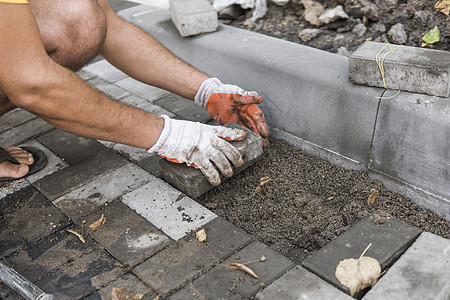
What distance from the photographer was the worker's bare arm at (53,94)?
1.94 m

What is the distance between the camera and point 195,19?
11.3ft

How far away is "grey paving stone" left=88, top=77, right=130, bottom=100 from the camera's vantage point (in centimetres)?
385

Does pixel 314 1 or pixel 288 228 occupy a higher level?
pixel 314 1

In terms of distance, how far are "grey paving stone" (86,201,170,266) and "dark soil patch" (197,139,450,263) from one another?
0.39 meters

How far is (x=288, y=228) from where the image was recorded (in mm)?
2334

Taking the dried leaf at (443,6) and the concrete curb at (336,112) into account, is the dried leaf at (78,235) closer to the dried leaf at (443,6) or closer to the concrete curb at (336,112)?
the concrete curb at (336,112)

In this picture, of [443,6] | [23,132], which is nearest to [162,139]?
[23,132]

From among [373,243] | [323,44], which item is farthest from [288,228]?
[323,44]

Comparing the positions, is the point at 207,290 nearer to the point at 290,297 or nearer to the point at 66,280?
the point at 290,297

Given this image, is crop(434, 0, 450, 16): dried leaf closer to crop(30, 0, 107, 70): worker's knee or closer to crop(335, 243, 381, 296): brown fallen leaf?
crop(335, 243, 381, 296): brown fallen leaf

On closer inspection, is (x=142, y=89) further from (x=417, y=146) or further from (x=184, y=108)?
(x=417, y=146)

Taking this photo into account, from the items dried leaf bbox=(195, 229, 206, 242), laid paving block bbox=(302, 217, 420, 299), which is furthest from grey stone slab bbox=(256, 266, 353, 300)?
dried leaf bbox=(195, 229, 206, 242)

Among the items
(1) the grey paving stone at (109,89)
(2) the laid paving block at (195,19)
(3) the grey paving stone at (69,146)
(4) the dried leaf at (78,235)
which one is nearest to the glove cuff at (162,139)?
(4) the dried leaf at (78,235)

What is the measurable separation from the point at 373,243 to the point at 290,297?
1.64 ft
